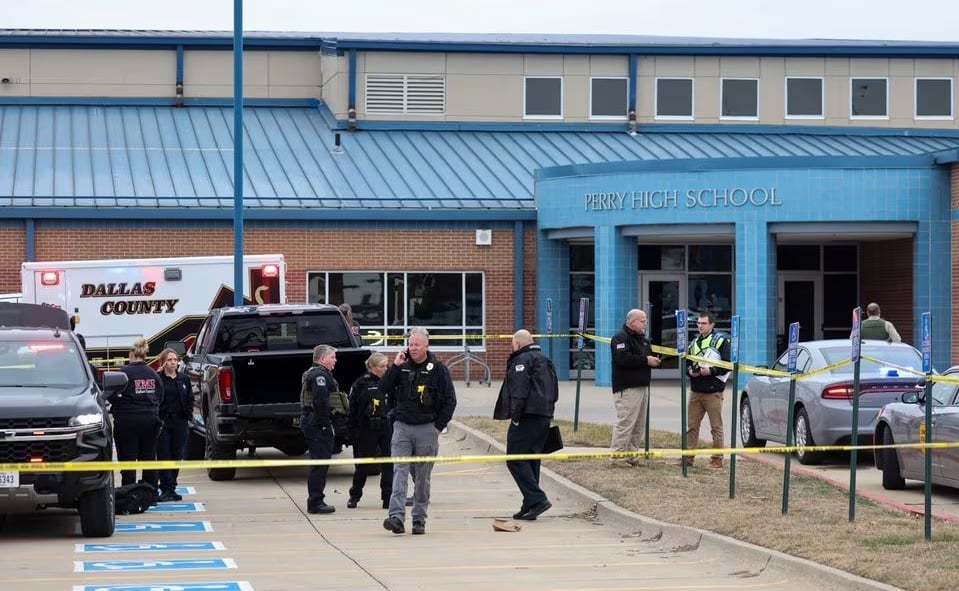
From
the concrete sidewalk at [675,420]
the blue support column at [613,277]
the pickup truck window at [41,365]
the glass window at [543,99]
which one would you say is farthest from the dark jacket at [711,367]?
the glass window at [543,99]

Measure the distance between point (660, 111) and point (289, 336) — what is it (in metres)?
23.4

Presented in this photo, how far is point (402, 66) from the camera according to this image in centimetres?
4047

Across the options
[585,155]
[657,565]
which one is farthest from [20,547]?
[585,155]

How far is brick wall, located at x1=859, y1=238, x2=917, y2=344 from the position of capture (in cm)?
3381

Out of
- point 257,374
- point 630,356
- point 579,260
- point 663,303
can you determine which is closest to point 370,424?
point 257,374

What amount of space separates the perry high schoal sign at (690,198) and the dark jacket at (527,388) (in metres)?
→ 16.6

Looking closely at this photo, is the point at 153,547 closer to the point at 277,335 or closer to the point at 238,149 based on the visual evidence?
the point at 277,335

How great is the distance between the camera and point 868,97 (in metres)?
41.2

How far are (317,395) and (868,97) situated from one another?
2883cm

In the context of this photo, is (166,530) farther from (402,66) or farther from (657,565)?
(402,66)

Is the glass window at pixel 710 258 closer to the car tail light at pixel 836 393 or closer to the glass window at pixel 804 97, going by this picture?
the glass window at pixel 804 97

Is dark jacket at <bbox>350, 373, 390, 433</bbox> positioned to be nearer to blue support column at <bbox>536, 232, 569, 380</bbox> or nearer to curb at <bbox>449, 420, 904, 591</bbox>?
curb at <bbox>449, 420, 904, 591</bbox>

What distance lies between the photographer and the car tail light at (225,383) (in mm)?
17531

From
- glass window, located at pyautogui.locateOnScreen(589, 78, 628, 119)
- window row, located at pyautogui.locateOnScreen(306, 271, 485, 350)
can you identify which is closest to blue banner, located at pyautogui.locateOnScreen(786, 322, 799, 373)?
window row, located at pyautogui.locateOnScreen(306, 271, 485, 350)
